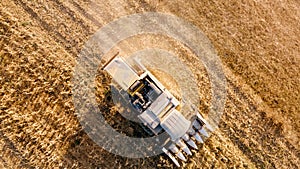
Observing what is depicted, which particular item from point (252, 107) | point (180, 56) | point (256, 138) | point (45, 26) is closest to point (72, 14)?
point (45, 26)

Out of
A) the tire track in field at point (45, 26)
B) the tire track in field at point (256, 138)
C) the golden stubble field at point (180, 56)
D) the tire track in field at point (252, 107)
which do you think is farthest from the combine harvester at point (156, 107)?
the tire track in field at point (45, 26)

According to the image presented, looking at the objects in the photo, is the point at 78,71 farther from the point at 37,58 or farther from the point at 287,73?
the point at 287,73

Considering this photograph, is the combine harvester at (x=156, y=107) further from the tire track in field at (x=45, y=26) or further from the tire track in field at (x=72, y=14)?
the tire track in field at (x=45, y=26)

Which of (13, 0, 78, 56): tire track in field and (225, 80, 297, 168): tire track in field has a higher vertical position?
(13, 0, 78, 56): tire track in field

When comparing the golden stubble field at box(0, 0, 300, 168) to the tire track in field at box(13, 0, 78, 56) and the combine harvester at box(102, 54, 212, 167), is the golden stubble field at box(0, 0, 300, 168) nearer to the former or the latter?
the tire track in field at box(13, 0, 78, 56)

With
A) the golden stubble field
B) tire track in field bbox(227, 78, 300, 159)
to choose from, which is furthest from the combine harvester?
tire track in field bbox(227, 78, 300, 159)

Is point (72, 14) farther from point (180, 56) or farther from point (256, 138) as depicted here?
point (256, 138)

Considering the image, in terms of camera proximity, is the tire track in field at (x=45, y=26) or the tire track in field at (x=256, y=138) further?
the tire track in field at (x=45, y=26)
